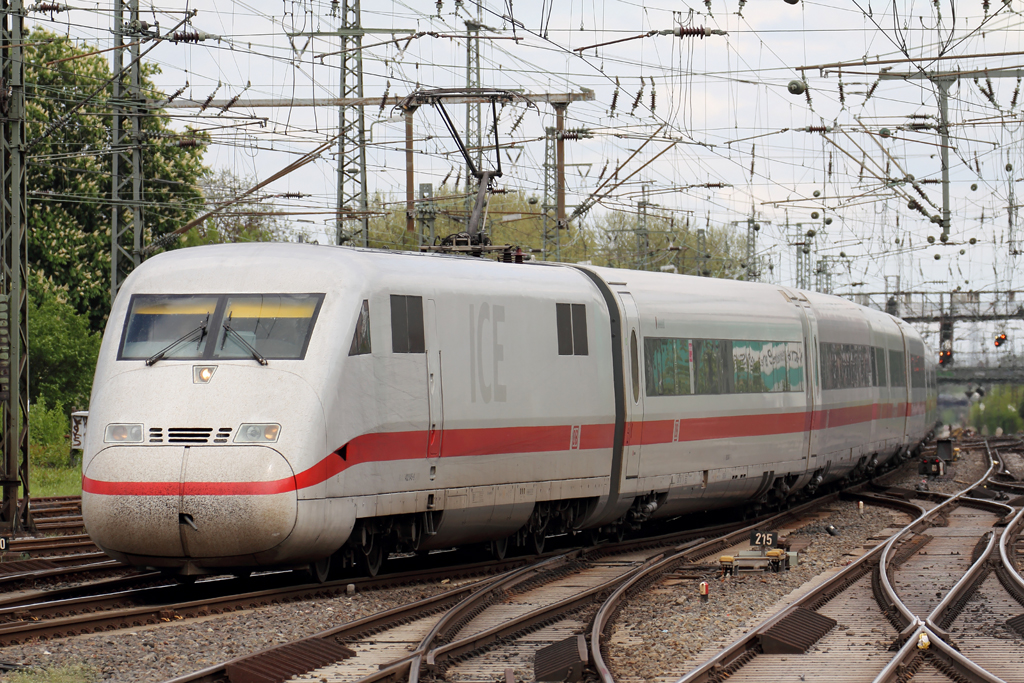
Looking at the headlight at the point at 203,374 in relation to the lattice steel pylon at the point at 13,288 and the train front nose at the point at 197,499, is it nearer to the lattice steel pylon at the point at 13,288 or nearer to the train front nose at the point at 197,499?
the train front nose at the point at 197,499

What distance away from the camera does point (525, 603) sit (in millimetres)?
11867

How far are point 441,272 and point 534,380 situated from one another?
5.67 feet

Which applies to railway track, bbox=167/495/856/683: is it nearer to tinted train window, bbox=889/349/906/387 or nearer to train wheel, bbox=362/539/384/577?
train wheel, bbox=362/539/384/577

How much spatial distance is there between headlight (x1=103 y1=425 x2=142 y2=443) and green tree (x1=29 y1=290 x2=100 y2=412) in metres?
25.1

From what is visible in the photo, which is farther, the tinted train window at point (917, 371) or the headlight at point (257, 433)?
the tinted train window at point (917, 371)

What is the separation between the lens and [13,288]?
17156 mm

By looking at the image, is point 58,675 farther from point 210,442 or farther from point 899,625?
point 899,625

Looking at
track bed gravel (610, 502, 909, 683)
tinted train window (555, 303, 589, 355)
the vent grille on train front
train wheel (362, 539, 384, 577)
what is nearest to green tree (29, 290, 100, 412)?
tinted train window (555, 303, 589, 355)

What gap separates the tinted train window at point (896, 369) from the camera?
27.2m

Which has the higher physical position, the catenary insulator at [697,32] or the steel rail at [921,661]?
the catenary insulator at [697,32]

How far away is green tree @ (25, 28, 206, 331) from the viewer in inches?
1572

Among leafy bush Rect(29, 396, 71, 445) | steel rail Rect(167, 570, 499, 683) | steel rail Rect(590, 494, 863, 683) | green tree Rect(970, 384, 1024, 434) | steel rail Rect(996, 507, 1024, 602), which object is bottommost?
green tree Rect(970, 384, 1024, 434)

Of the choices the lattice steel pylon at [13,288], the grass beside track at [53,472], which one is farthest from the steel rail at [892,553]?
the grass beside track at [53,472]

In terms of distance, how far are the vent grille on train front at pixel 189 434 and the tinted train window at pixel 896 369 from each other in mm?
19234
